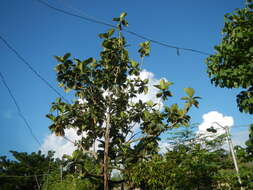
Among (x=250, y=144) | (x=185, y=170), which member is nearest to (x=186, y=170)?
(x=185, y=170)

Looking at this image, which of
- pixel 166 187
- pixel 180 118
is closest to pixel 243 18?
pixel 180 118

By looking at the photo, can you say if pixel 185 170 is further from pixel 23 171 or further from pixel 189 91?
pixel 23 171

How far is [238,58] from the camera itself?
414 cm

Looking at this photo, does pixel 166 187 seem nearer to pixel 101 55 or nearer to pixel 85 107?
pixel 85 107

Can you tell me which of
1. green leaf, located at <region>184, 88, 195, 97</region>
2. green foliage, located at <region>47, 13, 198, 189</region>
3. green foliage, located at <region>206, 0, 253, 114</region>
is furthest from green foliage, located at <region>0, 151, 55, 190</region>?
green foliage, located at <region>206, 0, 253, 114</region>

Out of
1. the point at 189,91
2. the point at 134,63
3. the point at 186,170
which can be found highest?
the point at 134,63

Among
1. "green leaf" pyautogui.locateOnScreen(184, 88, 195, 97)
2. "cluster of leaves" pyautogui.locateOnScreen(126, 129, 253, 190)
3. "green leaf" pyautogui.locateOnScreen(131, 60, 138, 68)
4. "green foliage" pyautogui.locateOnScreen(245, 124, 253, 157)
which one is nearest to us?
"green foliage" pyautogui.locateOnScreen(245, 124, 253, 157)

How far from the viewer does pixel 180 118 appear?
872 cm

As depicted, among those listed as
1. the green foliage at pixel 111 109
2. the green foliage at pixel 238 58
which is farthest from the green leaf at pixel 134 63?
the green foliage at pixel 238 58

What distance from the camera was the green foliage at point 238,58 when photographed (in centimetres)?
387

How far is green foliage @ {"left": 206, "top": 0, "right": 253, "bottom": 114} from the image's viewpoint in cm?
387

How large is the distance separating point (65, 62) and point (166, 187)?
6409 millimetres

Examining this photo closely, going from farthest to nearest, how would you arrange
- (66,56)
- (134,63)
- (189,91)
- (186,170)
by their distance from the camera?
(134,63), (66,56), (189,91), (186,170)

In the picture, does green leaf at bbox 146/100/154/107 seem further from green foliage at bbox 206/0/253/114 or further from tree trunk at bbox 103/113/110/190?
green foliage at bbox 206/0/253/114
